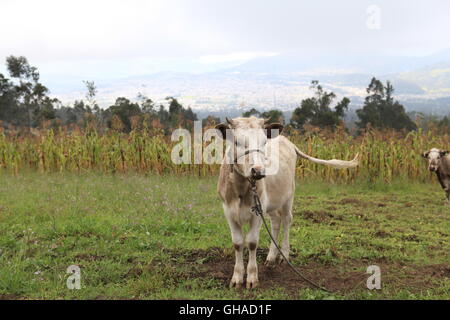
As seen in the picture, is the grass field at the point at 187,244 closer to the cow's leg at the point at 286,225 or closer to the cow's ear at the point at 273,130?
the cow's leg at the point at 286,225

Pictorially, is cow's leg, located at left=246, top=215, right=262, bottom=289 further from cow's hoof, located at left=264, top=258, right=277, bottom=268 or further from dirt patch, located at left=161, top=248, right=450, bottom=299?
cow's hoof, located at left=264, top=258, right=277, bottom=268

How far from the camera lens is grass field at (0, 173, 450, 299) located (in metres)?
5.23

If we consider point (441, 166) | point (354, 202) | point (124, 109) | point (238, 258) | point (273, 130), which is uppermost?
point (273, 130)

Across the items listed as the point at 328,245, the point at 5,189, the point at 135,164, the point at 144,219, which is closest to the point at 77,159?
the point at 135,164

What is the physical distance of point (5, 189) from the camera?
36.8ft

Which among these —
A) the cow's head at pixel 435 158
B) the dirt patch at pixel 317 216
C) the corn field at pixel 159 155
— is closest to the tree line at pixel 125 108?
the corn field at pixel 159 155

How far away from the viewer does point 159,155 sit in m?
14.3

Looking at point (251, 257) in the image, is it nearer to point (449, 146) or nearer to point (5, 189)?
Result: point (5, 189)

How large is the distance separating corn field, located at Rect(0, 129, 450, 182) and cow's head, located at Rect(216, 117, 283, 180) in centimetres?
916

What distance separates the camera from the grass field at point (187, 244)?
17.1ft

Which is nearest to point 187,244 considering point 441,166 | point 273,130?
point 273,130

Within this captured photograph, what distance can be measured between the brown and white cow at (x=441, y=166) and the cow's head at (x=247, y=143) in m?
9.06

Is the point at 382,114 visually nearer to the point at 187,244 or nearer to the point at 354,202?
the point at 354,202

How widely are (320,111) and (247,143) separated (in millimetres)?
21498
